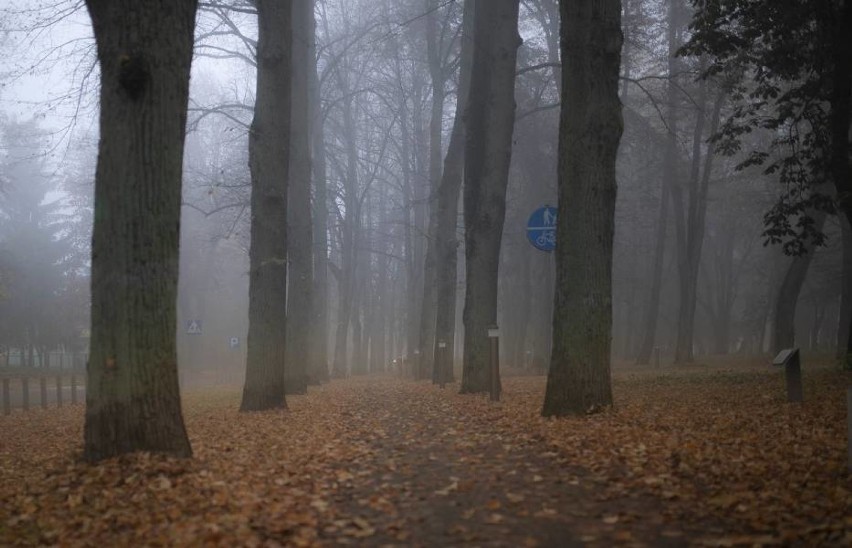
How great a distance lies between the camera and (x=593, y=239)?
9375 millimetres

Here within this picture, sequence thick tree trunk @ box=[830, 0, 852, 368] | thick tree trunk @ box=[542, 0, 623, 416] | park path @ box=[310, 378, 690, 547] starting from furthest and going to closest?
thick tree trunk @ box=[830, 0, 852, 368]
thick tree trunk @ box=[542, 0, 623, 416]
park path @ box=[310, 378, 690, 547]

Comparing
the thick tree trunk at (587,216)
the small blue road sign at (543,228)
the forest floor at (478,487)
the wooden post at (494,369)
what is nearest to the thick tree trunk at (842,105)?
the small blue road sign at (543,228)

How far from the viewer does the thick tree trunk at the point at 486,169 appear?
47.2 feet

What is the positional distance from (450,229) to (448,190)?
3.44ft

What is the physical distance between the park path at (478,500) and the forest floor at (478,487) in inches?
0.7

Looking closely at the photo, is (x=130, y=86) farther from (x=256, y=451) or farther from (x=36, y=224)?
(x=36, y=224)

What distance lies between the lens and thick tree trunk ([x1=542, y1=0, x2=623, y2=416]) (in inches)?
366

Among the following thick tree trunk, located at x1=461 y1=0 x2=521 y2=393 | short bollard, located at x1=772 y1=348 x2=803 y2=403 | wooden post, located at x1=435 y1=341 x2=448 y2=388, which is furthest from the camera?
wooden post, located at x1=435 y1=341 x2=448 y2=388

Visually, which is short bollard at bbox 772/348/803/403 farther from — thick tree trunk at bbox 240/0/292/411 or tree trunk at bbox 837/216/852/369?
tree trunk at bbox 837/216/852/369

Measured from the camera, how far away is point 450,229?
20328mm

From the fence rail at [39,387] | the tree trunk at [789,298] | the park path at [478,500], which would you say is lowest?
the fence rail at [39,387]

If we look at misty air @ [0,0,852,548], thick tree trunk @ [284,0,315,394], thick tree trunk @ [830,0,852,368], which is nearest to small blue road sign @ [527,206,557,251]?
misty air @ [0,0,852,548]

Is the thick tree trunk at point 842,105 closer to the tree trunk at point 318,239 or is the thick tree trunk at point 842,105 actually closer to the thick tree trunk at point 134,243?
the thick tree trunk at point 134,243

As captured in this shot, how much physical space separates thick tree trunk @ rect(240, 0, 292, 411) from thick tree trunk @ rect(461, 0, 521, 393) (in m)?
3.71
